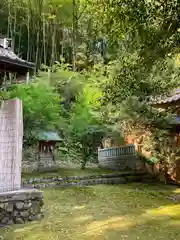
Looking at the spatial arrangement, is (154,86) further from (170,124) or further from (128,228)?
(128,228)

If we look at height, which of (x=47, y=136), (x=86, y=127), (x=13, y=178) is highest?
(x=86, y=127)

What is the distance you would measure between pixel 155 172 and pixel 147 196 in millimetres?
3193

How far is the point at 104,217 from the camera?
6211mm

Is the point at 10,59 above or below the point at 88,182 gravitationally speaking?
above

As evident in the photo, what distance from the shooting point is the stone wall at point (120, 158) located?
1246cm

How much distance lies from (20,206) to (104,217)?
1616mm

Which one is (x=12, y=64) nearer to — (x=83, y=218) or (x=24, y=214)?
(x=24, y=214)

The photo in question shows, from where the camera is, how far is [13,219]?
5855 millimetres

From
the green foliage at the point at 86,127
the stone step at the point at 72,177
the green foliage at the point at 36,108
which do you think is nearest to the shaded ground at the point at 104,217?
the stone step at the point at 72,177

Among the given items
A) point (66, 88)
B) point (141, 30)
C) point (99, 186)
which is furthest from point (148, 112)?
point (66, 88)

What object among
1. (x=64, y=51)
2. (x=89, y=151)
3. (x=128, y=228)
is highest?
(x=64, y=51)

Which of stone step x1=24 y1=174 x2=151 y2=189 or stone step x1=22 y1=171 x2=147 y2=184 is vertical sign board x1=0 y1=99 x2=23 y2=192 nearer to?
stone step x1=24 y1=174 x2=151 y2=189

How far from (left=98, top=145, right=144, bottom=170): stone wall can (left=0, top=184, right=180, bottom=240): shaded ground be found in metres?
3.14

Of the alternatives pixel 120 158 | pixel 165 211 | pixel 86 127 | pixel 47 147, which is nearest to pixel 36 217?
pixel 165 211
